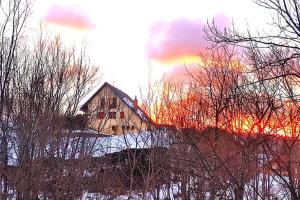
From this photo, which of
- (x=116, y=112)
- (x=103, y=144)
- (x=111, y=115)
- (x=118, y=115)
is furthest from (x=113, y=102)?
(x=103, y=144)

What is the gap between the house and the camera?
692 inches

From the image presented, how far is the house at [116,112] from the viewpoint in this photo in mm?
17578

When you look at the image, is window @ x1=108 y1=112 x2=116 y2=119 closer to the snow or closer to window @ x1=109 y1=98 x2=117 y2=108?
window @ x1=109 y1=98 x2=117 y2=108

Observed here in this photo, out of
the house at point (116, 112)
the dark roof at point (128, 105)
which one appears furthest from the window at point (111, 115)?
the dark roof at point (128, 105)

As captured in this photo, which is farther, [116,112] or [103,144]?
[116,112]

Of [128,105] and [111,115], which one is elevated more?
[128,105]

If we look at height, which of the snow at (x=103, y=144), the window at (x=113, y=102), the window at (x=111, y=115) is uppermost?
the window at (x=113, y=102)

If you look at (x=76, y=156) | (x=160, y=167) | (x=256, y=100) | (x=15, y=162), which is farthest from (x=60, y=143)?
(x=256, y=100)

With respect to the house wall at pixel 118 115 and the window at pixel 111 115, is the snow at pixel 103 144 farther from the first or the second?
the window at pixel 111 115

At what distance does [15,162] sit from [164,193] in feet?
20.4

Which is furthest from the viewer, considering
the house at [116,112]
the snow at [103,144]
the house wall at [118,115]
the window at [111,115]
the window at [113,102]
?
the window at [113,102]

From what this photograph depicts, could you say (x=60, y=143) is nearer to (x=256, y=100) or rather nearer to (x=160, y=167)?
(x=160, y=167)

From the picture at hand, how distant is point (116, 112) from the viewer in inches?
768

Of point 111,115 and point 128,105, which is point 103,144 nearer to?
point 111,115
